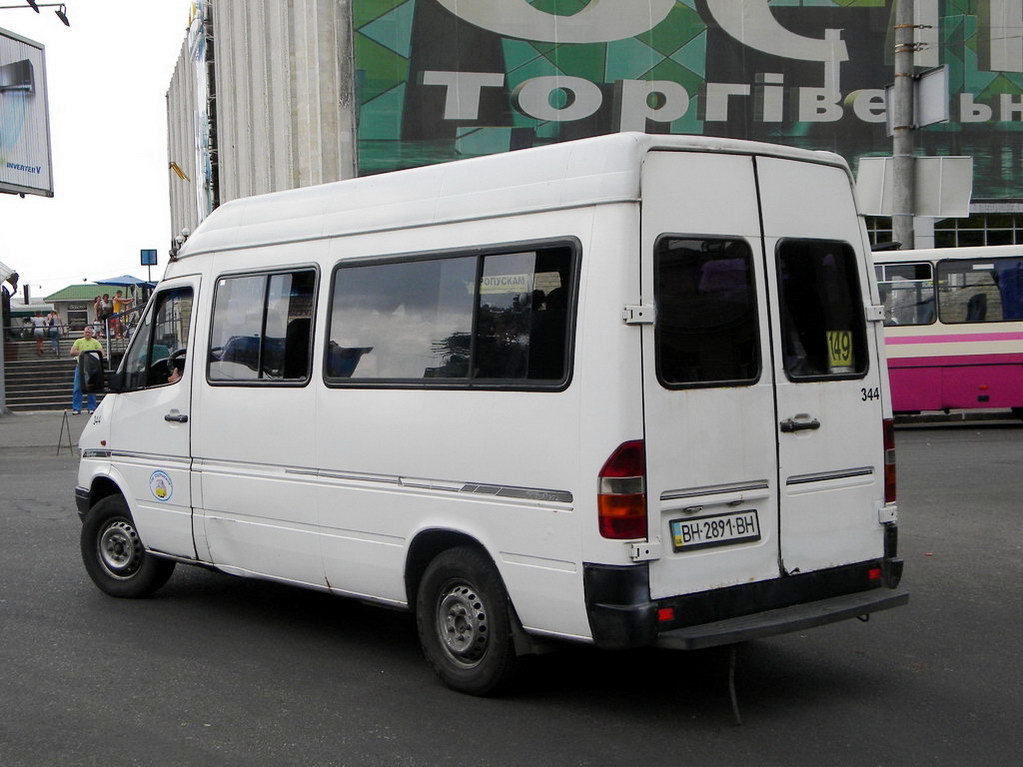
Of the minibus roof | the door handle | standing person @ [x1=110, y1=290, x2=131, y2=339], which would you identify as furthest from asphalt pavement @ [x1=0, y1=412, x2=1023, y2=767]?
standing person @ [x1=110, y1=290, x2=131, y2=339]

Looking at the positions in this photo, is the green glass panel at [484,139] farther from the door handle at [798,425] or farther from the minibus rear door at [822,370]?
the door handle at [798,425]

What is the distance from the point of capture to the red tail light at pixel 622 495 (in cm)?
532

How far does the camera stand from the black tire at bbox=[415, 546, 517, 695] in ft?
19.1

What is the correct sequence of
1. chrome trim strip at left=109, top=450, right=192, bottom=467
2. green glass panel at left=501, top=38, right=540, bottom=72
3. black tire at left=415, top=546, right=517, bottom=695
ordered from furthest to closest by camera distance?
green glass panel at left=501, top=38, right=540, bottom=72
chrome trim strip at left=109, top=450, right=192, bottom=467
black tire at left=415, top=546, right=517, bottom=695

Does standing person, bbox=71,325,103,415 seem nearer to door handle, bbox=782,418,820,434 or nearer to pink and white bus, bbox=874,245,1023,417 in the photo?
pink and white bus, bbox=874,245,1023,417

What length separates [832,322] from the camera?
20.4ft

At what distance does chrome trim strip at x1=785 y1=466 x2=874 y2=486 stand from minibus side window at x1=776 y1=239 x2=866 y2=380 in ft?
1.53

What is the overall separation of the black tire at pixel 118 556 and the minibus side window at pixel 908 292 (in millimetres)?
14847

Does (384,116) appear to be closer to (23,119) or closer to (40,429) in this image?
(23,119)

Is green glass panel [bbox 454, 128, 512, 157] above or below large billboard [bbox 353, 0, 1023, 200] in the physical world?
below

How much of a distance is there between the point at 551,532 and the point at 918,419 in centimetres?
1845

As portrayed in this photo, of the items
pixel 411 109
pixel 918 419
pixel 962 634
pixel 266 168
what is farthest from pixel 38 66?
pixel 962 634

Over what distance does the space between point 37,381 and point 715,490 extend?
2862cm

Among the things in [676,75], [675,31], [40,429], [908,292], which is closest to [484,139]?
[676,75]
